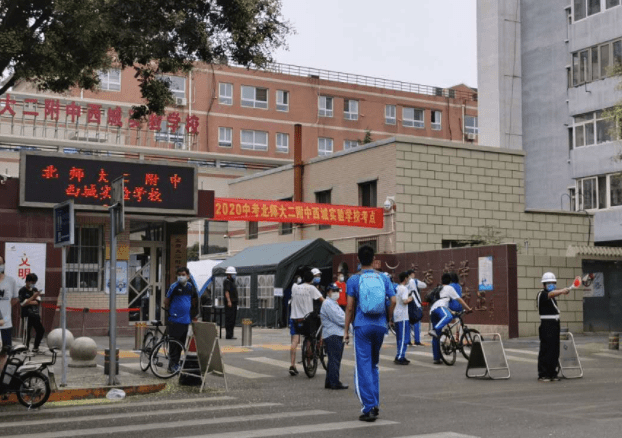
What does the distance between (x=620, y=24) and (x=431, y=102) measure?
114 ft

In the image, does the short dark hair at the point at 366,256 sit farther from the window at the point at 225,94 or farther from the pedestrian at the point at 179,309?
the window at the point at 225,94

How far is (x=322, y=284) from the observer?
3297 cm

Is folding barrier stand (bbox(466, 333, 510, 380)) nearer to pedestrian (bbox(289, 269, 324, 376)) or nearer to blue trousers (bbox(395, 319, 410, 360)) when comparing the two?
blue trousers (bbox(395, 319, 410, 360))

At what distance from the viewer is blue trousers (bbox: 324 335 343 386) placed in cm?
1356

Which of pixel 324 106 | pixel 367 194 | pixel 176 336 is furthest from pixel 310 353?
pixel 324 106

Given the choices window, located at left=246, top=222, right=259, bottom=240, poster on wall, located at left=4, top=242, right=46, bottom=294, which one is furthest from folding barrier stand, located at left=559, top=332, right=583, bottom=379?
window, located at left=246, top=222, right=259, bottom=240

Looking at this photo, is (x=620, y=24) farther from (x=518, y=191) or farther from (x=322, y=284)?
(x=322, y=284)

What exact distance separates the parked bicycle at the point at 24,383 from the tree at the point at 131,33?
189 inches

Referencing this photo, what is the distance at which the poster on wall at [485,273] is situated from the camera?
25.8 meters

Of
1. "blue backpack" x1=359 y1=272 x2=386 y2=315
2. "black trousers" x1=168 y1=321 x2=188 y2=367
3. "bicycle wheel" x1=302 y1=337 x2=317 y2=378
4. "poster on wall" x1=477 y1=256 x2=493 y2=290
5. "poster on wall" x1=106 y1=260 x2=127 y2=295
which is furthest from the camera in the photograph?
"poster on wall" x1=477 y1=256 x2=493 y2=290

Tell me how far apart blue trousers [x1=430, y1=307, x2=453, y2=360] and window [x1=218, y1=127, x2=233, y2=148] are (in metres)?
48.7

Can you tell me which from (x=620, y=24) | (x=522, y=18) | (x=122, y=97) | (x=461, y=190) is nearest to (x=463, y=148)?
(x=461, y=190)

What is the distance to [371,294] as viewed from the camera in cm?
1034

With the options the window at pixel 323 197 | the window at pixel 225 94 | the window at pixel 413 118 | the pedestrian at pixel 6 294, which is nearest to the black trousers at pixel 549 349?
the pedestrian at pixel 6 294
